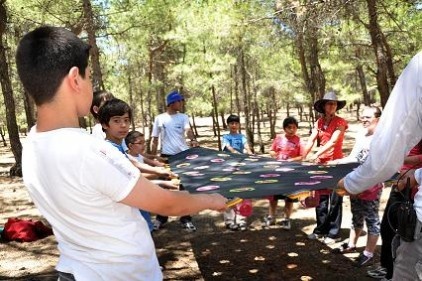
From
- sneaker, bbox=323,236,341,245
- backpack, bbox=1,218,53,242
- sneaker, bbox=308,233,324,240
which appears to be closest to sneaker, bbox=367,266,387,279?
sneaker, bbox=323,236,341,245

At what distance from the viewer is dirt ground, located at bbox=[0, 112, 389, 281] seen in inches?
187

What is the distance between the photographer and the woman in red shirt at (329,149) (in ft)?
17.9

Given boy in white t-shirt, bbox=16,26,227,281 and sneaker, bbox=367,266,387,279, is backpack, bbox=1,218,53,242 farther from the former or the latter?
boy in white t-shirt, bbox=16,26,227,281

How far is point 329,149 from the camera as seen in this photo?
17.8 feet

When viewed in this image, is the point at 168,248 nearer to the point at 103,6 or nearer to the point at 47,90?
the point at 47,90

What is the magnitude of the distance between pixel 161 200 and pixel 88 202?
24cm

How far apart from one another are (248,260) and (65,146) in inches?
166

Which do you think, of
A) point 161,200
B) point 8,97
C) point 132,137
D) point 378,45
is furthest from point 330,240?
point 8,97

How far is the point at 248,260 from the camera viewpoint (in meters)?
5.18

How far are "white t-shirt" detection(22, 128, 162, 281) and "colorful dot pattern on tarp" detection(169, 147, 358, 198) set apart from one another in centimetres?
178

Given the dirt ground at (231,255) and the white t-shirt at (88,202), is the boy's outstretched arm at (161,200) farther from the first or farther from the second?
the dirt ground at (231,255)

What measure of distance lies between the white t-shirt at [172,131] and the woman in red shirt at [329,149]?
6.25 ft

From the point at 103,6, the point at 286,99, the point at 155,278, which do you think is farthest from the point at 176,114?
the point at 286,99

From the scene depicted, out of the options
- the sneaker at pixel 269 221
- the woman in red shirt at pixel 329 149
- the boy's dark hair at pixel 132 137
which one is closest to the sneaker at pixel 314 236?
the woman in red shirt at pixel 329 149
